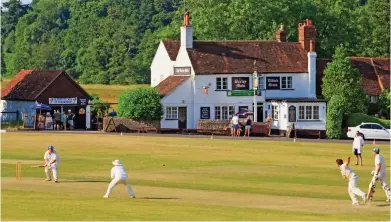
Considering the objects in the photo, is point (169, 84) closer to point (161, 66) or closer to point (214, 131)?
point (161, 66)

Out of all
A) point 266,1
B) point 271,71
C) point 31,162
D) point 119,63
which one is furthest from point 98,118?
point 119,63

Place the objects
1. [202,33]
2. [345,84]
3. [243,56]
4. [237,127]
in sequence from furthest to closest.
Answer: [202,33] → [243,56] → [345,84] → [237,127]

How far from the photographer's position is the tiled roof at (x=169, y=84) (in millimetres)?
88025

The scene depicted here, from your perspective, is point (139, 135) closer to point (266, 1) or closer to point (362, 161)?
point (362, 161)

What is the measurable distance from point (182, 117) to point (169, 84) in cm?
300

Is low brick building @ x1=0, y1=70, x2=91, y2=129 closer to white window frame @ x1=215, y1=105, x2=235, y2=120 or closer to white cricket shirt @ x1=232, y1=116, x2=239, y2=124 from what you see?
white window frame @ x1=215, y1=105, x2=235, y2=120

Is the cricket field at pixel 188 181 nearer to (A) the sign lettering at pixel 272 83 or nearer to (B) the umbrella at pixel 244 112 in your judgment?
(B) the umbrella at pixel 244 112

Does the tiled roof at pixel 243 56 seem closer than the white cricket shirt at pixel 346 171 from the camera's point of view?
No

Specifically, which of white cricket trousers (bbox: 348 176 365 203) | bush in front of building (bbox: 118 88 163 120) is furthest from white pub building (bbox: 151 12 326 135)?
white cricket trousers (bbox: 348 176 365 203)

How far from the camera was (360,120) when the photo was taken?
84.4 m

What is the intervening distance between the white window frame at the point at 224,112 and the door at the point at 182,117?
2643mm

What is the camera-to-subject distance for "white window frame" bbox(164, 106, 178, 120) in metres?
87.5

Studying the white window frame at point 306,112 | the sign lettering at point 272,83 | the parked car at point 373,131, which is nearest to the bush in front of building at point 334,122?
the parked car at point 373,131

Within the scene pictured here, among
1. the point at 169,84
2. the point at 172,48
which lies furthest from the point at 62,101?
the point at 172,48
